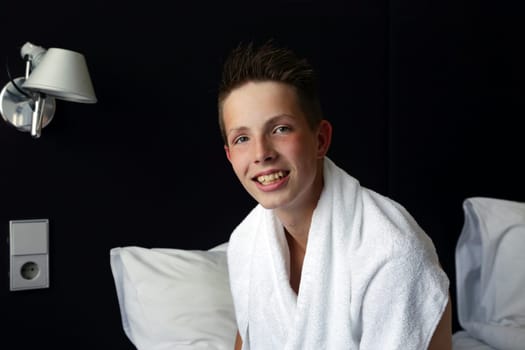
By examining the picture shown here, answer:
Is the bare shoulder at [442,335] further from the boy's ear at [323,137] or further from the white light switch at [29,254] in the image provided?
the white light switch at [29,254]

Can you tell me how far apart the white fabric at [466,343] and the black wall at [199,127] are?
13.8 inches

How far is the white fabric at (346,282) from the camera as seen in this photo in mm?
1177

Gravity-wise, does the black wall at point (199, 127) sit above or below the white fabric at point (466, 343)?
above

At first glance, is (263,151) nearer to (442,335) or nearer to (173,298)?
(442,335)

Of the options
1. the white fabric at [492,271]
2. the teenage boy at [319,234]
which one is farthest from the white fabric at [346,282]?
the white fabric at [492,271]

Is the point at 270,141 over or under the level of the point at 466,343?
over

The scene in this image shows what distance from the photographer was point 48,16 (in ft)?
5.87

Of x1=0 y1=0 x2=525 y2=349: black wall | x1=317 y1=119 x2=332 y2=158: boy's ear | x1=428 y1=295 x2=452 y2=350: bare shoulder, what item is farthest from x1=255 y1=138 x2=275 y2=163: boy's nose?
x1=0 y1=0 x2=525 y2=349: black wall

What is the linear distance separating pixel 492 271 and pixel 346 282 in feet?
4.01

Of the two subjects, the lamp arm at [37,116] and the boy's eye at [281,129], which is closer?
the boy's eye at [281,129]

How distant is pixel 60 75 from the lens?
1.61 metres

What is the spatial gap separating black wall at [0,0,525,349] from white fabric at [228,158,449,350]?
0.58 meters

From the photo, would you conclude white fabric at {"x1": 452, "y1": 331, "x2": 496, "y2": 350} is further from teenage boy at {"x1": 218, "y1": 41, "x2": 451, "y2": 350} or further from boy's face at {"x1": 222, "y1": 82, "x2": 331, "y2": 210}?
boy's face at {"x1": 222, "y1": 82, "x2": 331, "y2": 210}

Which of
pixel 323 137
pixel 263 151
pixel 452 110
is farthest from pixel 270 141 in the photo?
pixel 452 110
